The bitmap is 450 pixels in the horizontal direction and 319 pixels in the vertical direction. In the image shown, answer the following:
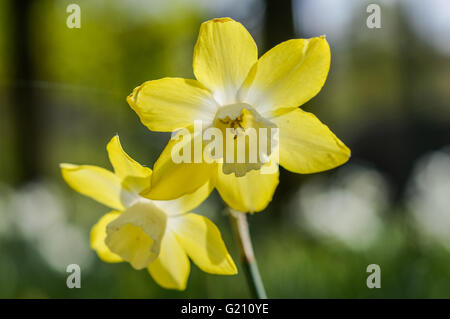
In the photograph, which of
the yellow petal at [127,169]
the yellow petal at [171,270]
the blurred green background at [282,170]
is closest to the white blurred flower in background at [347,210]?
the blurred green background at [282,170]

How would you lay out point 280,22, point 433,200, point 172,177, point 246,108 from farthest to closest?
point 280,22
point 433,200
point 246,108
point 172,177

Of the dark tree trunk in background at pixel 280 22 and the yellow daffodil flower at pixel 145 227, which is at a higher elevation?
the dark tree trunk in background at pixel 280 22

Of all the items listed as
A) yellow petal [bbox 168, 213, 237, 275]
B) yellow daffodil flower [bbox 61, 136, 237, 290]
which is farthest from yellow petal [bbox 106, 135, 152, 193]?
yellow petal [bbox 168, 213, 237, 275]

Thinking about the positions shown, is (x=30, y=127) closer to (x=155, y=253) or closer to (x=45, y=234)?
(x=45, y=234)

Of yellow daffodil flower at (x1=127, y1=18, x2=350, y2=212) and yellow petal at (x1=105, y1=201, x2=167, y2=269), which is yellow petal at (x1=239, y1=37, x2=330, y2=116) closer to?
yellow daffodil flower at (x1=127, y1=18, x2=350, y2=212)

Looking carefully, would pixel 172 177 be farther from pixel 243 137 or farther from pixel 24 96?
pixel 24 96

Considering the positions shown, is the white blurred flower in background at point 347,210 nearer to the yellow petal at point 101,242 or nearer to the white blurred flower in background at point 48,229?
the white blurred flower in background at point 48,229

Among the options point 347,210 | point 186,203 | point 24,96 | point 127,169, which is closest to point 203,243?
point 186,203
